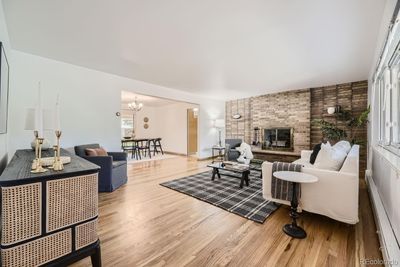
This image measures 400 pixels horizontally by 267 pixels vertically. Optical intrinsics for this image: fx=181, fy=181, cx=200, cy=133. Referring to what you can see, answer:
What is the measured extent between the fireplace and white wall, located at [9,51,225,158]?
4.06 m

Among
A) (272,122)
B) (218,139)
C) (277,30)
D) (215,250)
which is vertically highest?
(277,30)

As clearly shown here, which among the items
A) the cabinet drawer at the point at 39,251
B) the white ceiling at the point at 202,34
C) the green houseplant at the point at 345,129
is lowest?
the cabinet drawer at the point at 39,251

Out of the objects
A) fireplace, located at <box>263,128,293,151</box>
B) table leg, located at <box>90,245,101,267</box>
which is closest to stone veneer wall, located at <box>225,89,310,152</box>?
fireplace, located at <box>263,128,293,151</box>

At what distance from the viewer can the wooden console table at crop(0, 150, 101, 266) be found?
1069 mm

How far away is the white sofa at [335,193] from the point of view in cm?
197

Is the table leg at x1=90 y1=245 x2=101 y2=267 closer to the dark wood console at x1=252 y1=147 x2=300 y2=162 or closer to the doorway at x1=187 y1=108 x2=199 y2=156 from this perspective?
the dark wood console at x1=252 y1=147 x2=300 y2=162

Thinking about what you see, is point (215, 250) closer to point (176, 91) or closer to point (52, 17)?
point (52, 17)

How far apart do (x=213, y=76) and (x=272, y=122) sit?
306cm

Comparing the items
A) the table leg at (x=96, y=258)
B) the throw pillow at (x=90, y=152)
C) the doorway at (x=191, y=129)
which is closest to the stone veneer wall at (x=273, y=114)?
the doorway at (x=191, y=129)

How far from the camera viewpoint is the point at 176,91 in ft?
18.2

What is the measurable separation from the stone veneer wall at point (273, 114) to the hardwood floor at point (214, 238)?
3.11 meters

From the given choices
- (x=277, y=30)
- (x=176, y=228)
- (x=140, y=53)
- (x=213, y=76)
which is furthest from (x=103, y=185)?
(x=277, y=30)

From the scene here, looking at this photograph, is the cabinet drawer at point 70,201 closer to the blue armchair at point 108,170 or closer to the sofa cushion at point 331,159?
the blue armchair at point 108,170

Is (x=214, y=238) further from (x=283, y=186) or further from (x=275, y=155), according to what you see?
(x=275, y=155)
